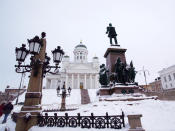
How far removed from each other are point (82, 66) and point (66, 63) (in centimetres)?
1161

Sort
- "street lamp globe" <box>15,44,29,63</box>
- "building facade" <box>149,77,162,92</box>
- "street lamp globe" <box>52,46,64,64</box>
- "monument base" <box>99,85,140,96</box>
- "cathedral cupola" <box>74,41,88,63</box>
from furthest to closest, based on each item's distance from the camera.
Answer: "cathedral cupola" <box>74,41,88,63</box>, "building facade" <box>149,77,162,92</box>, "monument base" <box>99,85,140,96</box>, "street lamp globe" <box>52,46,64,64</box>, "street lamp globe" <box>15,44,29,63</box>

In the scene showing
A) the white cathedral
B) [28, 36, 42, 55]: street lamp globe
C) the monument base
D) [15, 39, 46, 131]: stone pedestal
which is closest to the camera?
[15, 39, 46, 131]: stone pedestal

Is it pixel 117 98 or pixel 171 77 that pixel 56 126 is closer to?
pixel 117 98

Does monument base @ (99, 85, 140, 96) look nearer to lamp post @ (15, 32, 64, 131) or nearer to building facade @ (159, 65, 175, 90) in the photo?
lamp post @ (15, 32, 64, 131)

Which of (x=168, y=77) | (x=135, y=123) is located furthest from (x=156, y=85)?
(x=135, y=123)

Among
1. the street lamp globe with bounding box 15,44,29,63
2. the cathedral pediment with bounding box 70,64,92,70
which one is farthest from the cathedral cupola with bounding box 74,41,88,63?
the street lamp globe with bounding box 15,44,29,63

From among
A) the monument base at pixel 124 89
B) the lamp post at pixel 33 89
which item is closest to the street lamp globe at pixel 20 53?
the lamp post at pixel 33 89

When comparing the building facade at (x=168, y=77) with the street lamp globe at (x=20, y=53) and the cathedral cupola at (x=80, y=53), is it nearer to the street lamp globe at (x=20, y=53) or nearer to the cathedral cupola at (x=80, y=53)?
the cathedral cupola at (x=80, y=53)

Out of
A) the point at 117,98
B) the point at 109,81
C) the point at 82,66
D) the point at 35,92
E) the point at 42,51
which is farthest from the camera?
the point at 82,66

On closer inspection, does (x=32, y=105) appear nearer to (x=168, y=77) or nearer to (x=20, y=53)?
(x=20, y=53)

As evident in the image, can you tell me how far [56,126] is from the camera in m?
4.68

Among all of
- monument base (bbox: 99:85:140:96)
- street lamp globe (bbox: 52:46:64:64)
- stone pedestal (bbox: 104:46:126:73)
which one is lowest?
monument base (bbox: 99:85:140:96)

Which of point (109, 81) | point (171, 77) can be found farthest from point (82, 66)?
point (109, 81)

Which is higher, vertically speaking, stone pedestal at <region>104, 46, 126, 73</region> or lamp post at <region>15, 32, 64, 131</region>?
stone pedestal at <region>104, 46, 126, 73</region>
